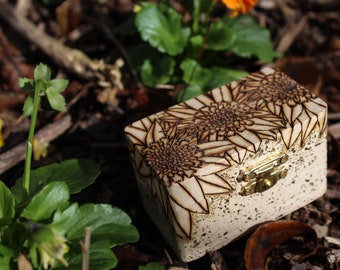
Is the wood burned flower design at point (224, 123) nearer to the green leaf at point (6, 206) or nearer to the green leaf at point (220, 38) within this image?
the green leaf at point (220, 38)

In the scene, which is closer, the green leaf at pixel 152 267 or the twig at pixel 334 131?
the green leaf at pixel 152 267

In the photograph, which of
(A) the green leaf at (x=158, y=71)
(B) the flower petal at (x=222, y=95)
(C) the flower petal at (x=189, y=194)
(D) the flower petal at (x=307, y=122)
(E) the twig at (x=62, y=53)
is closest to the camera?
(C) the flower petal at (x=189, y=194)

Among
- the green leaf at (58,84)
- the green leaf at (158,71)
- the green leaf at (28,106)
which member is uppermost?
the green leaf at (58,84)

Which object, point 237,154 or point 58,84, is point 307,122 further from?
point 58,84

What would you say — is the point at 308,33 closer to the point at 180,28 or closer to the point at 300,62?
the point at 300,62

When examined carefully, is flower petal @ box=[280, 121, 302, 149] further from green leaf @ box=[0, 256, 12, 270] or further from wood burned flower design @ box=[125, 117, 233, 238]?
green leaf @ box=[0, 256, 12, 270]

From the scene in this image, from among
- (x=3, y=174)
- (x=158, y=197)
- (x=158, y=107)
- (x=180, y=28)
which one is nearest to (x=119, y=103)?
(x=158, y=107)

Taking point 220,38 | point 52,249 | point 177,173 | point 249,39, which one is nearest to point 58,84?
point 177,173

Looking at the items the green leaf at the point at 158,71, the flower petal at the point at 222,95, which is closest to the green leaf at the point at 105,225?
the flower petal at the point at 222,95
